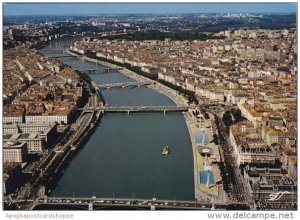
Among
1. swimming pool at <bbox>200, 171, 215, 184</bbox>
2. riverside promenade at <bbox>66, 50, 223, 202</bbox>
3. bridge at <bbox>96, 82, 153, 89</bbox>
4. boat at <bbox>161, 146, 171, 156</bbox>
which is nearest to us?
riverside promenade at <bbox>66, 50, 223, 202</bbox>

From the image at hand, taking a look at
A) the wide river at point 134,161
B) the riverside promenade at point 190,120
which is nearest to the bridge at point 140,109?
the wide river at point 134,161

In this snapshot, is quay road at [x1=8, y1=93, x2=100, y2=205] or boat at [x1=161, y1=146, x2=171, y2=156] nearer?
quay road at [x1=8, y1=93, x2=100, y2=205]

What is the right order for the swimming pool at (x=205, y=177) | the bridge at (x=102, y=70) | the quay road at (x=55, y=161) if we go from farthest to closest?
1. the bridge at (x=102, y=70)
2. the swimming pool at (x=205, y=177)
3. the quay road at (x=55, y=161)

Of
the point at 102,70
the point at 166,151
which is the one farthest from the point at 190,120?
the point at 102,70

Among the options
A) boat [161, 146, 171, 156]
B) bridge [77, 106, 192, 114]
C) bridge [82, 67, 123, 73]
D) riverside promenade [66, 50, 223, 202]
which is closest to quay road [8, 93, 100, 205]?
bridge [77, 106, 192, 114]

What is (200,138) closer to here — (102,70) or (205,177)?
(205,177)

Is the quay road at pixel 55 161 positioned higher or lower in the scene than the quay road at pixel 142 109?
higher

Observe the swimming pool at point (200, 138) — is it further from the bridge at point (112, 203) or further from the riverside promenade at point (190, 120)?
the bridge at point (112, 203)

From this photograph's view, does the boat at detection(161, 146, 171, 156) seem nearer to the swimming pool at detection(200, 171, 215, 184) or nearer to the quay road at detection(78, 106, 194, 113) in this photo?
the swimming pool at detection(200, 171, 215, 184)

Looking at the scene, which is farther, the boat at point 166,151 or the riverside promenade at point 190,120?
the boat at point 166,151
